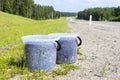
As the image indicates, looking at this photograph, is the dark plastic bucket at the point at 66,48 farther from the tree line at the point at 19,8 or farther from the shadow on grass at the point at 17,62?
the tree line at the point at 19,8

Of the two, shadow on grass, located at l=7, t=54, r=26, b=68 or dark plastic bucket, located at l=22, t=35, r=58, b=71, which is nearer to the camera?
dark plastic bucket, located at l=22, t=35, r=58, b=71

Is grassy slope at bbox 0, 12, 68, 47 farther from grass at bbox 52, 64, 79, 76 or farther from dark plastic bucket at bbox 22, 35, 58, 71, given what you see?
dark plastic bucket at bbox 22, 35, 58, 71

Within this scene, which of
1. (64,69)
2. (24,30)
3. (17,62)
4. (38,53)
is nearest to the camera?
(38,53)

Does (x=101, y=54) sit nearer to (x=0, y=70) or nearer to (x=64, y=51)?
(x=64, y=51)

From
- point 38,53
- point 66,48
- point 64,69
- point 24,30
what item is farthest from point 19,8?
point 38,53

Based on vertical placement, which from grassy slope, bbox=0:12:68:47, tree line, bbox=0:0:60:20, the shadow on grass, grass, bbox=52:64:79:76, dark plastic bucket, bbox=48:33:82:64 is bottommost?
grassy slope, bbox=0:12:68:47

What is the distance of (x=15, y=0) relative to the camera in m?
110

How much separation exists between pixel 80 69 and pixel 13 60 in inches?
67.8

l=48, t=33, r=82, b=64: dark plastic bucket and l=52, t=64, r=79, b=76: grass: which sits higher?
→ l=48, t=33, r=82, b=64: dark plastic bucket

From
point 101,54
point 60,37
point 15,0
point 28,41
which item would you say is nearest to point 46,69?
point 28,41

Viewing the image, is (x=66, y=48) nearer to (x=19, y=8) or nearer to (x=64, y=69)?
(x=64, y=69)

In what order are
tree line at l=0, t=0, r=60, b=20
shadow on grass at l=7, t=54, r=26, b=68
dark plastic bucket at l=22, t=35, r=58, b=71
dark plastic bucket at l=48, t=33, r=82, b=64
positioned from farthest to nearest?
tree line at l=0, t=0, r=60, b=20, dark plastic bucket at l=48, t=33, r=82, b=64, shadow on grass at l=7, t=54, r=26, b=68, dark plastic bucket at l=22, t=35, r=58, b=71

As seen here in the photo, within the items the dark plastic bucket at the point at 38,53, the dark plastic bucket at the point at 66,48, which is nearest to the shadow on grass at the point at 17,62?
the dark plastic bucket at the point at 38,53

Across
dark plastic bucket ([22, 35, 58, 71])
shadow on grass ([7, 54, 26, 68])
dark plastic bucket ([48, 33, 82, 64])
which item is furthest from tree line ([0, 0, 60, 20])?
dark plastic bucket ([22, 35, 58, 71])
